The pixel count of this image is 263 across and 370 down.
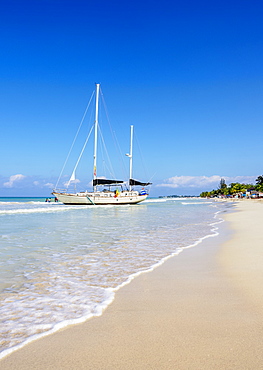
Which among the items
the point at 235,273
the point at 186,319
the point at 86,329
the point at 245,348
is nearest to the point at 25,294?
the point at 86,329

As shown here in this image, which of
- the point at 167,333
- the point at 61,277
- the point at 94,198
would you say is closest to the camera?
the point at 167,333

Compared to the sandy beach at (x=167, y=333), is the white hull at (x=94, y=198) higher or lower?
higher

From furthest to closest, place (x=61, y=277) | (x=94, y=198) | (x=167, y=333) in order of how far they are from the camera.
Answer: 1. (x=94, y=198)
2. (x=61, y=277)
3. (x=167, y=333)

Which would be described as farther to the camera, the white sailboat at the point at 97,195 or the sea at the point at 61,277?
the white sailboat at the point at 97,195

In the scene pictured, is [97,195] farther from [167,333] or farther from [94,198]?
[167,333]

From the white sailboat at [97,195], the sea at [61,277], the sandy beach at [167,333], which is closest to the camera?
the sandy beach at [167,333]

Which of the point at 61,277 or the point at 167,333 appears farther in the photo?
the point at 61,277

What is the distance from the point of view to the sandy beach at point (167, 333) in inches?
105

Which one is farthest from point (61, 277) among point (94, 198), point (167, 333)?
point (94, 198)

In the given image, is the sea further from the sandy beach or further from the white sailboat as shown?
the white sailboat

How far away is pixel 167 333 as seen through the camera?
10.6ft

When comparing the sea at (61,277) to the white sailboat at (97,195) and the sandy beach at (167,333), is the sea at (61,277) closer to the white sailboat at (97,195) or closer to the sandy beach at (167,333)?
the sandy beach at (167,333)

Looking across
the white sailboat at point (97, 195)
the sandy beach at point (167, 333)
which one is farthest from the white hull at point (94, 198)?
the sandy beach at point (167, 333)

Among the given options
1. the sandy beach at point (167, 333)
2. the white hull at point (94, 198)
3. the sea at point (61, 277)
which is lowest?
the sea at point (61, 277)
